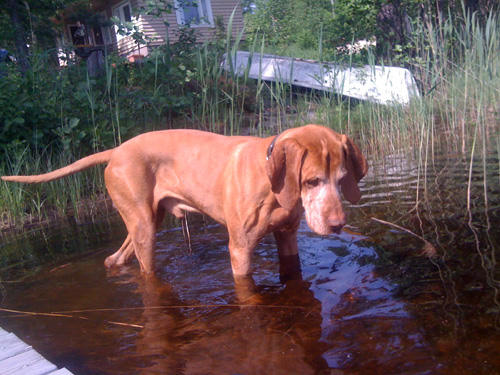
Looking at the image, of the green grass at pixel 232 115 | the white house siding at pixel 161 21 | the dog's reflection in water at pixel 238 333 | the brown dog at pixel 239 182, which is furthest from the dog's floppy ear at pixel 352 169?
the white house siding at pixel 161 21

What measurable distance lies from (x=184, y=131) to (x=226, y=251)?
123cm

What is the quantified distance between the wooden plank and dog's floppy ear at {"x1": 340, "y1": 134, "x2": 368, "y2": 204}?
199 cm

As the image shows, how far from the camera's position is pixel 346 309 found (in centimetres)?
291

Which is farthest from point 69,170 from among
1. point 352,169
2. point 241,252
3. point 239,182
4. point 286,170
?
point 352,169

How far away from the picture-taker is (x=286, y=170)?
305cm

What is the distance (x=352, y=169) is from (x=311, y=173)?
0.43 m

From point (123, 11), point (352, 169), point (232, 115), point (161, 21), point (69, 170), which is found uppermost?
point (123, 11)

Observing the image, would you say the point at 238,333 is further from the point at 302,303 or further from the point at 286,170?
the point at 286,170

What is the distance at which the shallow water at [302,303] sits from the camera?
2391 mm

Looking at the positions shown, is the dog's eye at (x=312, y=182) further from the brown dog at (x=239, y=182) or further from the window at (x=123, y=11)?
the window at (x=123, y=11)

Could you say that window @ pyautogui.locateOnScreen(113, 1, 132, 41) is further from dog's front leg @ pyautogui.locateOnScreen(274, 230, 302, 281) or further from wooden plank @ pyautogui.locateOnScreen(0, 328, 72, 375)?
wooden plank @ pyautogui.locateOnScreen(0, 328, 72, 375)

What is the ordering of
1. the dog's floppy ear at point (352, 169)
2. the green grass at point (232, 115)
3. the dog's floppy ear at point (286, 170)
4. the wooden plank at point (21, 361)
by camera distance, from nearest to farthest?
the wooden plank at point (21, 361), the dog's floppy ear at point (286, 170), the dog's floppy ear at point (352, 169), the green grass at point (232, 115)

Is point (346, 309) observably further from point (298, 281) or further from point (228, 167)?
point (228, 167)

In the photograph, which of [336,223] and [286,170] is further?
[286,170]
